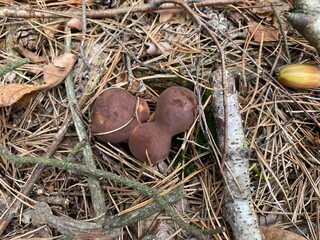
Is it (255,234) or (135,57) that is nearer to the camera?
(255,234)

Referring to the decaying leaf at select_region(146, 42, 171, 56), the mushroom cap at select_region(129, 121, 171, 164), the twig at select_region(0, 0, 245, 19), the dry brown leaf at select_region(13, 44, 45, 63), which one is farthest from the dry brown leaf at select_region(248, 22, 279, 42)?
the dry brown leaf at select_region(13, 44, 45, 63)

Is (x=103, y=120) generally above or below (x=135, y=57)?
below

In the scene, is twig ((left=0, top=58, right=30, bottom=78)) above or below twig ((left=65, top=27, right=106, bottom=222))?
above

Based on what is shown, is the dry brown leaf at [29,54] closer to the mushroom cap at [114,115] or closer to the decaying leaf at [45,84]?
the decaying leaf at [45,84]

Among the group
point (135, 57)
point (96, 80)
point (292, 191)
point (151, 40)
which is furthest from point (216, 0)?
point (292, 191)

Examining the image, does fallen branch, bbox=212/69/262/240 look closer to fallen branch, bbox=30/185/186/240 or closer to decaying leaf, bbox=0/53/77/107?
fallen branch, bbox=30/185/186/240

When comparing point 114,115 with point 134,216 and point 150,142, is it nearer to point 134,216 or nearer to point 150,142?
point 150,142

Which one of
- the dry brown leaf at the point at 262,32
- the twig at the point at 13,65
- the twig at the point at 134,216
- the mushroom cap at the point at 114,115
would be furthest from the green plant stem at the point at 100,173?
the dry brown leaf at the point at 262,32

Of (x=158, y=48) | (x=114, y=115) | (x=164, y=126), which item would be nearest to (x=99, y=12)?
(x=158, y=48)

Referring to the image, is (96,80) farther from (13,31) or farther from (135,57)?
(13,31)
